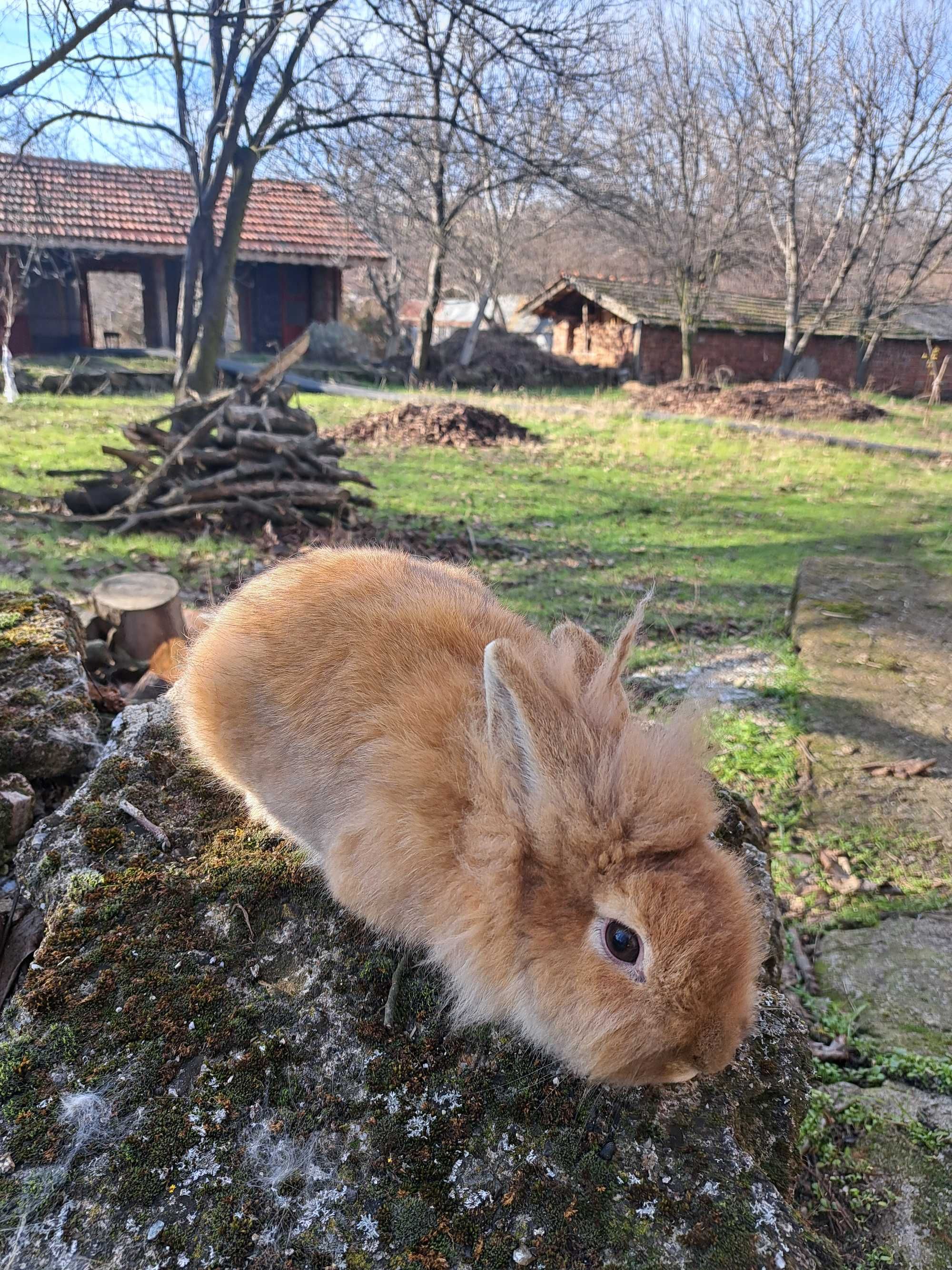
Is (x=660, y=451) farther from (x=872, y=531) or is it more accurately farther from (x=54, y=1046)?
(x=54, y=1046)

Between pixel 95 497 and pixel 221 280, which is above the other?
pixel 221 280

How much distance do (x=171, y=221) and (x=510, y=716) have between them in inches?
1260

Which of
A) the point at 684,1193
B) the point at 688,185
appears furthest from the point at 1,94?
the point at 688,185

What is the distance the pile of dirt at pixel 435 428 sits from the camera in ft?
58.0

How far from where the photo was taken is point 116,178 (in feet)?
95.8

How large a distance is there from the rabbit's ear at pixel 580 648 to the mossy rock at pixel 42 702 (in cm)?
203

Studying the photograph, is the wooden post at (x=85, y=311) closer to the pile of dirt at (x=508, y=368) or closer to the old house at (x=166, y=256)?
the old house at (x=166, y=256)

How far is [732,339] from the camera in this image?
1250 inches

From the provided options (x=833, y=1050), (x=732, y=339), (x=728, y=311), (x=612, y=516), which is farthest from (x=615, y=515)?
(x=728, y=311)

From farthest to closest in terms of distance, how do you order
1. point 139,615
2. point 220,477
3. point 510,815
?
point 220,477, point 139,615, point 510,815

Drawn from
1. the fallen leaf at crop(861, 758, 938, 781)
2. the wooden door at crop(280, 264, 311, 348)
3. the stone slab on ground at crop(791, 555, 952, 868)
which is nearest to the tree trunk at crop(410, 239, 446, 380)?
the wooden door at crop(280, 264, 311, 348)

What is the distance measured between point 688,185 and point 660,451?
57.5ft

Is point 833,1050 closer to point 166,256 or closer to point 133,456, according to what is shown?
point 133,456

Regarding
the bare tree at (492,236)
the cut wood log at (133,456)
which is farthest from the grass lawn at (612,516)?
the bare tree at (492,236)
